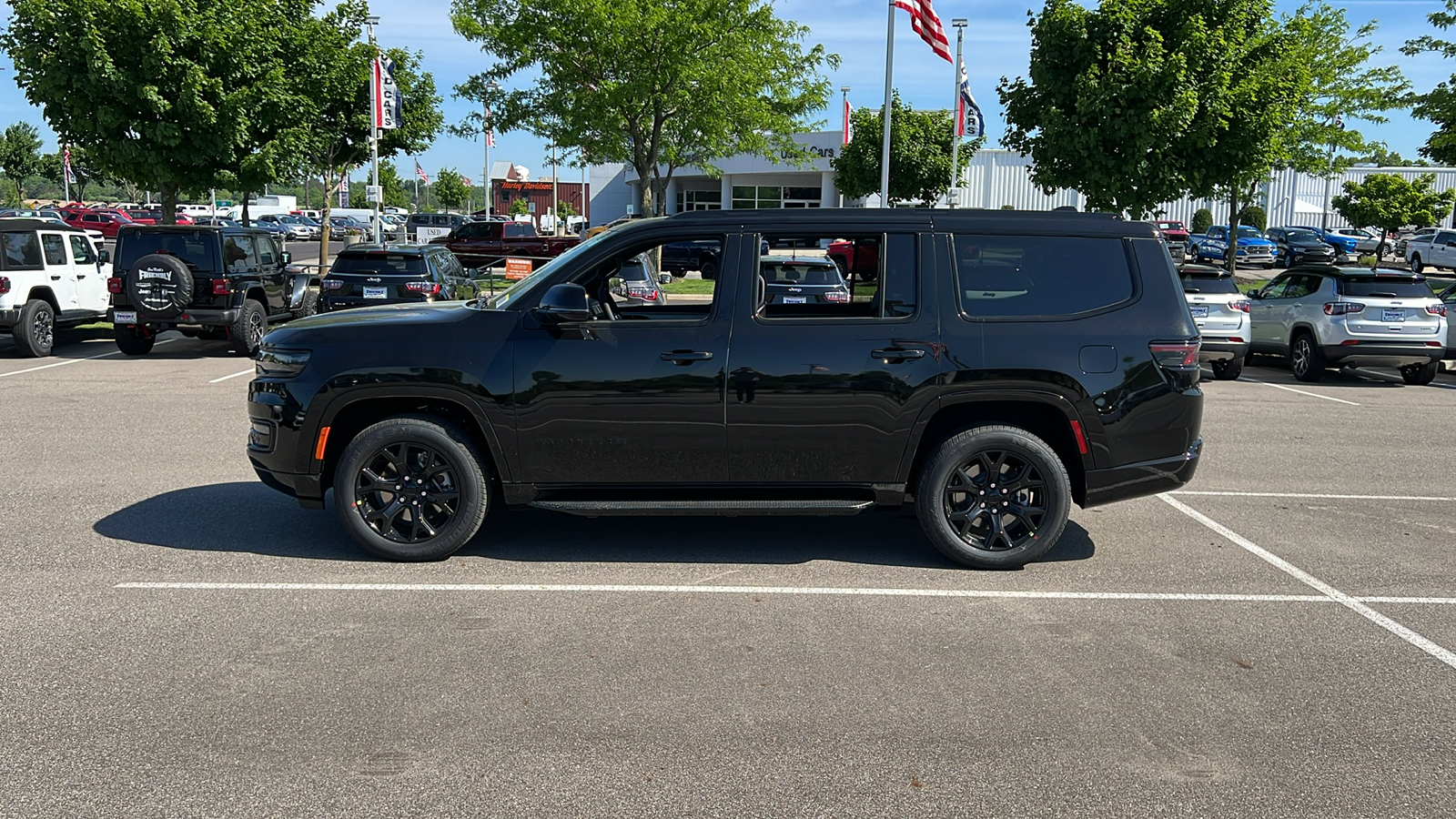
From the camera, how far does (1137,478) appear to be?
20.4 feet

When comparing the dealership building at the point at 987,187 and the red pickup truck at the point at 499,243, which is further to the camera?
the dealership building at the point at 987,187

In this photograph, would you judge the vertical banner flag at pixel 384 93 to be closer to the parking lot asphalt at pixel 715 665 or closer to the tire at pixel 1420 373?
the parking lot asphalt at pixel 715 665

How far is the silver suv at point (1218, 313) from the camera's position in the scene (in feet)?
50.4

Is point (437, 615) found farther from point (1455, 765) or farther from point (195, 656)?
point (1455, 765)

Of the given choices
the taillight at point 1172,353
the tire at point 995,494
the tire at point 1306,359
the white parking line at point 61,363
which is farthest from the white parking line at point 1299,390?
the white parking line at point 61,363

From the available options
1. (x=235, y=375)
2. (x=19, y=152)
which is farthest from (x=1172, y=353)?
(x=19, y=152)

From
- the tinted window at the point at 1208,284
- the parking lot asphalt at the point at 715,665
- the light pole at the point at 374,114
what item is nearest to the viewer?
the parking lot asphalt at the point at 715,665

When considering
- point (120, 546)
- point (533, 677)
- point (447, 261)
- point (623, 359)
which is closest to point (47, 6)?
point (447, 261)

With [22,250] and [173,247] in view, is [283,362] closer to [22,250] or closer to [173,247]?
[173,247]

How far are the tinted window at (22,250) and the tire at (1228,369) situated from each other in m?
16.5

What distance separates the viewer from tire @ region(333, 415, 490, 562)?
599 centimetres

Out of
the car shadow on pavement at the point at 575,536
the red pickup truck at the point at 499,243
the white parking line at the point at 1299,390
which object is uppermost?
the red pickup truck at the point at 499,243

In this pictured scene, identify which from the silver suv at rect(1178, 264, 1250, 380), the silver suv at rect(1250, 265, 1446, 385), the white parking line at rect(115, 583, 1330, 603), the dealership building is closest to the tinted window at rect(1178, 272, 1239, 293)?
the silver suv at rect(1178, 264, 1250, 380)

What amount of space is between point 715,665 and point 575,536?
7.35ft
